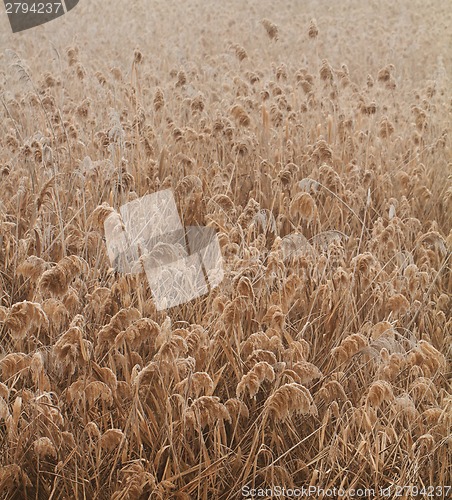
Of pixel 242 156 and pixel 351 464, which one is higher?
pixel 242 156

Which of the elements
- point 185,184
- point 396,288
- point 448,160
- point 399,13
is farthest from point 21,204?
point 399,13

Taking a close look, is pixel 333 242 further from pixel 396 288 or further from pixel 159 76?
pixel 159 76

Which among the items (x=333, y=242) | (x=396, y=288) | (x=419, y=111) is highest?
(x=419, y=111)

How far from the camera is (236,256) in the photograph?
2.08 meters

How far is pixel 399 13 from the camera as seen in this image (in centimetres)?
292

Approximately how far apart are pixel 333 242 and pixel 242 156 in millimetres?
665

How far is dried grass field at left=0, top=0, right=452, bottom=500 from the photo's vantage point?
5.39 ft

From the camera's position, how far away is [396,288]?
84.5 inches

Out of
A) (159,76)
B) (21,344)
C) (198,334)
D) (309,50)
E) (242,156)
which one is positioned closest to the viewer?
(198,334)

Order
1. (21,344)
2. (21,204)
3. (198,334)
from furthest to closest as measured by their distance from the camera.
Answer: (21,204) → (21,344) → (198,334)

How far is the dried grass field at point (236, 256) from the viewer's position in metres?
1.64

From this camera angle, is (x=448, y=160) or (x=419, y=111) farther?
(x=419, y=111)

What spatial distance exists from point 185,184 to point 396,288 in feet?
2.63

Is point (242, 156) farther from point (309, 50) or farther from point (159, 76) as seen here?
point (309, 50)
